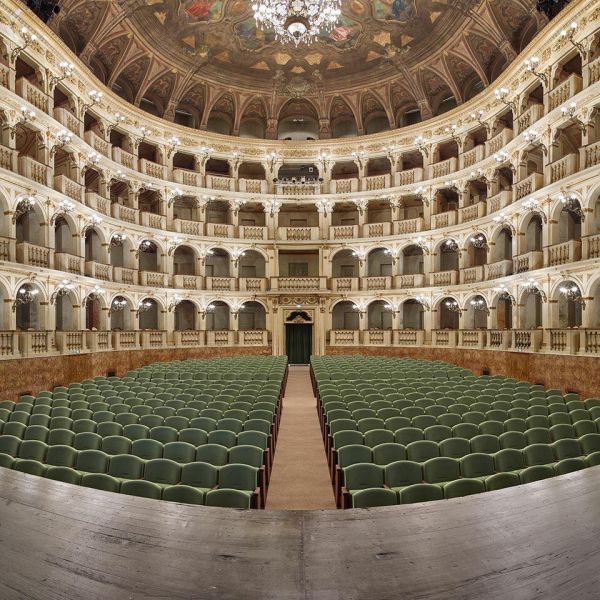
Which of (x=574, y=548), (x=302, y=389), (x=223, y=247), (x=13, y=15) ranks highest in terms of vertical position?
(x=13, y=15)

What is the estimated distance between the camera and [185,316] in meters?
31.6

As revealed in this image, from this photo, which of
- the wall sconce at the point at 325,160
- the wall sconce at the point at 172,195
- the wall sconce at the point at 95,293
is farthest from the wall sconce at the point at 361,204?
the wall sconce at the point at 95,293

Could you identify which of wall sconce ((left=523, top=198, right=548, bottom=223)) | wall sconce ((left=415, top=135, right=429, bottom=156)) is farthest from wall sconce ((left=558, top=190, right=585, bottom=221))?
wall sconce ((left=415, top=135, right=429, bottom=156))

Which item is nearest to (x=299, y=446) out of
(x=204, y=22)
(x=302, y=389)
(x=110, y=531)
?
(x=110, y=531)

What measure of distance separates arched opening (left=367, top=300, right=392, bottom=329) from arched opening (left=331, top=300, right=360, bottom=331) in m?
1.10

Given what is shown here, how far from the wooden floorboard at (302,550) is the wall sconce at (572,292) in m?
16.0

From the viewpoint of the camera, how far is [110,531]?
3166 millimetres

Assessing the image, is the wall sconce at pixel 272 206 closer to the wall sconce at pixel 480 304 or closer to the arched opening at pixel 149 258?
the arched opening at pixel 149 258

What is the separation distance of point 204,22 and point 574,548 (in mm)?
29128

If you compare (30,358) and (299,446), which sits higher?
(30,358)

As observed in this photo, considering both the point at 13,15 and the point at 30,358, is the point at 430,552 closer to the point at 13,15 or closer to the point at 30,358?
the point at 30,358

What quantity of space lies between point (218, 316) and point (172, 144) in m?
11.6

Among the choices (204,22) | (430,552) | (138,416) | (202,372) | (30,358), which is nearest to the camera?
(430,552)

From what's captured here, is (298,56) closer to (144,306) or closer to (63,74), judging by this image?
(63,74)
